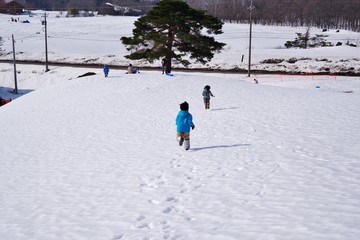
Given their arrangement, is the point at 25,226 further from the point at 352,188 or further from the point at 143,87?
the point at 143,87

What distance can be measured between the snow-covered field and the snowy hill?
33.4 metres

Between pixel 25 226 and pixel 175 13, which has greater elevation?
pixel 175 13

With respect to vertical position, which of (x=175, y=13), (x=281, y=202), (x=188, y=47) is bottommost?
(x=281, y=202)

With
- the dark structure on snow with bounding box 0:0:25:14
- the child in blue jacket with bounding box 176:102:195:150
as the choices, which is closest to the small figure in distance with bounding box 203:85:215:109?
the child in blue jacket with bounding box 176:102:195:150

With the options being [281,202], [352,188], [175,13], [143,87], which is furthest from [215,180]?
[175,13]

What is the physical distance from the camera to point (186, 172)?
32.0 ft

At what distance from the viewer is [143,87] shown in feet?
82.9

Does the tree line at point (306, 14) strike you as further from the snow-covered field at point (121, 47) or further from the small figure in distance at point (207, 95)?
the small figure in distance at point (207, 95)

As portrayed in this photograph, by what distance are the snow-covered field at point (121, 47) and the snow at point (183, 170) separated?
31.7 metres

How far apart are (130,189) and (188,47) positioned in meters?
27.4

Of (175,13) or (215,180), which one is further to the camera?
(175,13)

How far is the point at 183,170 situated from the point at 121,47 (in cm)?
7265

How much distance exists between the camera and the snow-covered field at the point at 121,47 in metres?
51.9

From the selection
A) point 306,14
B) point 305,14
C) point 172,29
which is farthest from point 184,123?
point 305,14
